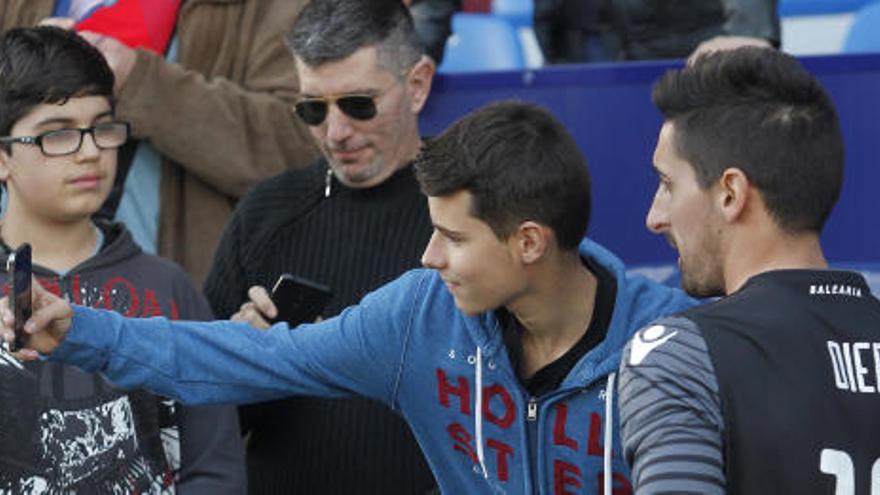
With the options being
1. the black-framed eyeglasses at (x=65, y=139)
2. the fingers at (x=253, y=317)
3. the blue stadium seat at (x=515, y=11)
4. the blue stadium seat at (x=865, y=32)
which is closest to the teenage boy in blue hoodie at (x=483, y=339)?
the fingers at (x=253, y=317)

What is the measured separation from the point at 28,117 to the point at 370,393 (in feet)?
3.45

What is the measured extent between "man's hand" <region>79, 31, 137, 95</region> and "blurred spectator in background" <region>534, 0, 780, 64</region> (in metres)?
1.47

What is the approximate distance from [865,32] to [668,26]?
31.6 inches

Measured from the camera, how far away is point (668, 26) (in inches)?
211

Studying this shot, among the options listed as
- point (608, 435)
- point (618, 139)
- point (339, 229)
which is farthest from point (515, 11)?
point (608, 435)

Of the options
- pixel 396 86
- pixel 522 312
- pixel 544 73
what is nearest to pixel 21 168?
pixel 396 86

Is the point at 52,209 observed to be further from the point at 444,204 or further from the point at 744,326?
the point at 744,326

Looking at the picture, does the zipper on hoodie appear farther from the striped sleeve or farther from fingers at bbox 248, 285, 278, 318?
fingers at bbox 248, 285, 278, 318

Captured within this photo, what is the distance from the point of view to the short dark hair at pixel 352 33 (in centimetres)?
427

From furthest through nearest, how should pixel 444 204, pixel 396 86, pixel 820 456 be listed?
pixel 396 86
pixel 444 204
pixel 820 456

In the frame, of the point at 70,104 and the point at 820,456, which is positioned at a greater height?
the point at 70,104

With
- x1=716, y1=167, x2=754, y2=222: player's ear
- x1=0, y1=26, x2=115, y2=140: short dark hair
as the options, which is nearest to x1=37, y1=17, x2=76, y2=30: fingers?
x1=0, y1=26, x2=115, y2=140: short dark hair

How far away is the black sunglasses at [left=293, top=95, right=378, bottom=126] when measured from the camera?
4.24 m

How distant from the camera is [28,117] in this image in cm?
394
